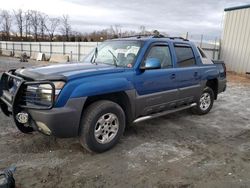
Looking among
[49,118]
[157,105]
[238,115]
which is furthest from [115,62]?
[238,115]

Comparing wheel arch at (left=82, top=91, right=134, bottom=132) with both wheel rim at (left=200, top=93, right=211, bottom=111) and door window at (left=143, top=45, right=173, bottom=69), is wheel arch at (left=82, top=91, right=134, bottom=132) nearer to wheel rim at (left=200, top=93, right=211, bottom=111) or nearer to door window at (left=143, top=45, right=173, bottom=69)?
door window at (left=143, top=45, right=173, bottom=69)

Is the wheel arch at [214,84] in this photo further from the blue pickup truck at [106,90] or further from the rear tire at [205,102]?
the blue pickup truck at [106,90]

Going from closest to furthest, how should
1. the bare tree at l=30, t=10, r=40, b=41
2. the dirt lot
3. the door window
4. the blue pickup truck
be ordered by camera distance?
the dirt lot → the blue pickup truck → the door window → the bare tree at l=30, t=10, r=40, b=41

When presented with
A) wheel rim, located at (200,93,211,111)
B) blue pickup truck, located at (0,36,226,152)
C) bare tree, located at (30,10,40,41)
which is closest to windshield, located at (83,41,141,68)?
blue pickup truck, located at (0,36,226,152)

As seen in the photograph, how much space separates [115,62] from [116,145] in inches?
57.4

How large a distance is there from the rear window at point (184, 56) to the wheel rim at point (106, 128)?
2039mm

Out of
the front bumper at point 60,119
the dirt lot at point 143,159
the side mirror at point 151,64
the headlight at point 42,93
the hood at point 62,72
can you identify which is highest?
the side mirror at point 151,64

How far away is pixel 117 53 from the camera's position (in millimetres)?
4922

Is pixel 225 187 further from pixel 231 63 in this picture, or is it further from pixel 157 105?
pixel 231 63

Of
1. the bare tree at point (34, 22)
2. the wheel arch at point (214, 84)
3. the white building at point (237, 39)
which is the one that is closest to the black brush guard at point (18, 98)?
the wheel arch at point (214, 84)

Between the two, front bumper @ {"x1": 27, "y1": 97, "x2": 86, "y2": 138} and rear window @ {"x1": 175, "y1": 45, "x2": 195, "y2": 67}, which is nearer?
front bumper @ {"x1": 27, "y1": 97, "x2": 86, "y2": 138}

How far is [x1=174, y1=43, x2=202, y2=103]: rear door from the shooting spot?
542cm

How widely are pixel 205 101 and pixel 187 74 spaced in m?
1.38

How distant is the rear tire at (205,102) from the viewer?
641 centimetres
